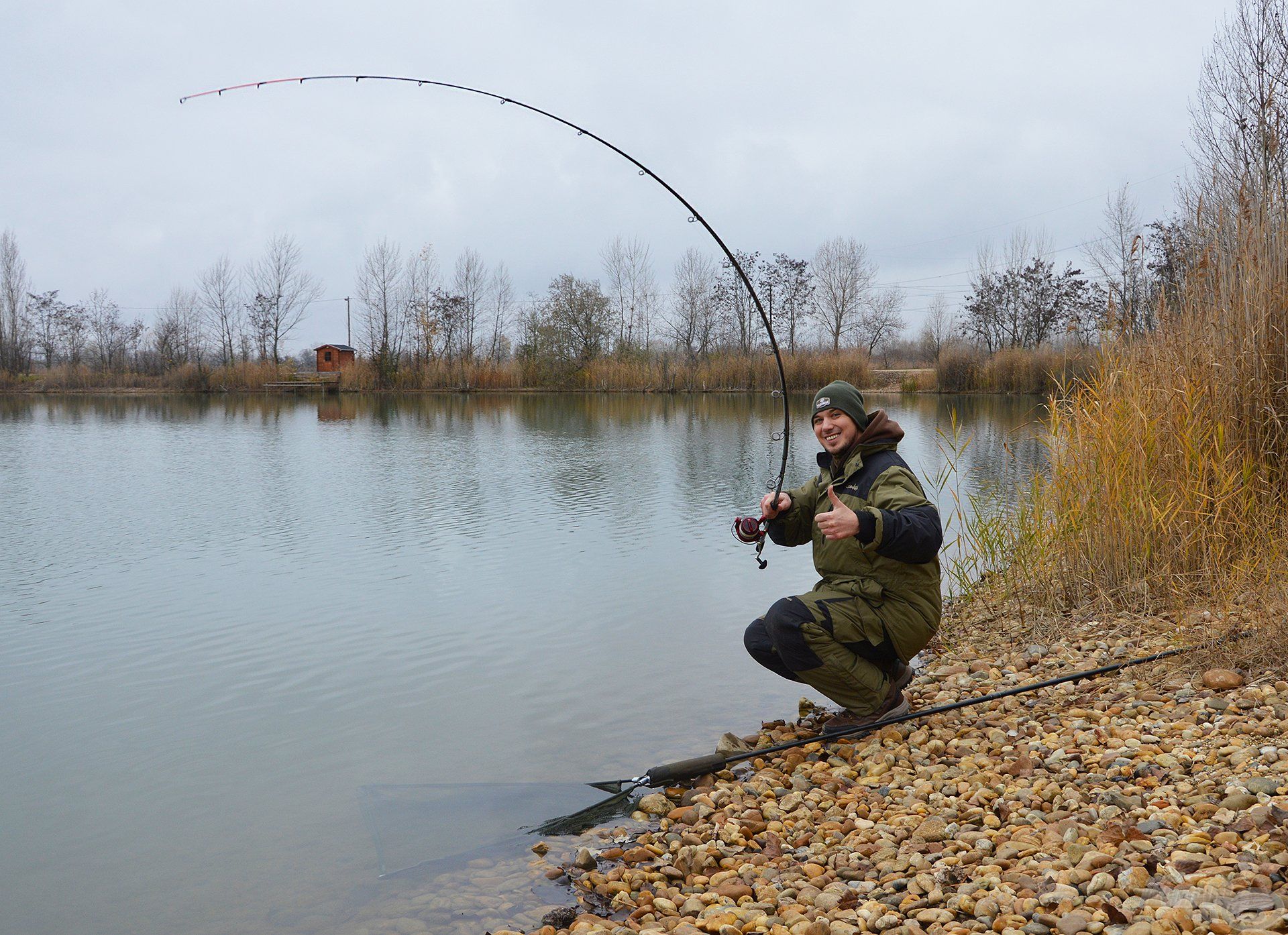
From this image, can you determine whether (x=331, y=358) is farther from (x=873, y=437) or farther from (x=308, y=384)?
(x=873, y=437)

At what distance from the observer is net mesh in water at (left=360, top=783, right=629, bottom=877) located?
373cm

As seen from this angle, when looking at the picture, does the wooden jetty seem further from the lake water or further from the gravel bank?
the gravel bank

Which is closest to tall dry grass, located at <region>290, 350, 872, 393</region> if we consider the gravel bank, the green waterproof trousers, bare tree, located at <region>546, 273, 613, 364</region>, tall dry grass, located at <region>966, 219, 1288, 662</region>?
bare tree, located at <region>546, 273, 613, 364</region>

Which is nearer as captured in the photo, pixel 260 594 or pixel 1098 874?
pixel 1098 874

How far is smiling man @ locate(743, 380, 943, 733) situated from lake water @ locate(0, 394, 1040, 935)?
3.27 feet

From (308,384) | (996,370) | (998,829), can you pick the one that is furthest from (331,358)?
(998,829)

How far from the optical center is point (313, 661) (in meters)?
6.10

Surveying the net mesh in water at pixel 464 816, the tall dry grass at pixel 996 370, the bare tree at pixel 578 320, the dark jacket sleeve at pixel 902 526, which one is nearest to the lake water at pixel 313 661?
the net mesh in water at pixel 464 816

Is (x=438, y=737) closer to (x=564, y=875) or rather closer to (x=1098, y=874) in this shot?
(x=564, y=875)

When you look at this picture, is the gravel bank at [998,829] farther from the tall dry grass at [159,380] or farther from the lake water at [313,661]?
the tall dry grass at [159,380]

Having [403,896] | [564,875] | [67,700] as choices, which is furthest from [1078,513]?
[67,700]

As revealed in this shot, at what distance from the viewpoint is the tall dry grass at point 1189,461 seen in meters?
5.10

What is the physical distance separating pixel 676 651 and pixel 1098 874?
3.99m

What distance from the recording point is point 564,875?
3.47m
